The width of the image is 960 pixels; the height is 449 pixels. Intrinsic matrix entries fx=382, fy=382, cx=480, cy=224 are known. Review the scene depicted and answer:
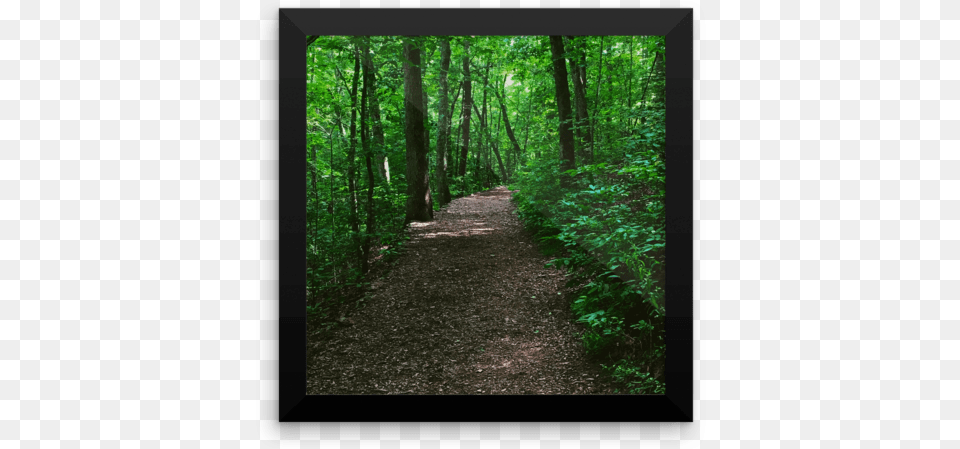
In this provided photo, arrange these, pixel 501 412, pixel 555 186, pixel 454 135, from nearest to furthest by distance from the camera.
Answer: pixel 501 412 → pixel 555 186 → pixel 454 135

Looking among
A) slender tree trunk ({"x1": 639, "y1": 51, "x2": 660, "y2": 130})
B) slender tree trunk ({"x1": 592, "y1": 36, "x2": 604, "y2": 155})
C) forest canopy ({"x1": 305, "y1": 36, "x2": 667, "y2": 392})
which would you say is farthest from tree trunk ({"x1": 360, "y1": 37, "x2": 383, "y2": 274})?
slender tree trunk ({"x1": 639, "y1": 51, "x2": 660, "y2": 130})

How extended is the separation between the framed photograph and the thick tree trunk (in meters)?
0.05

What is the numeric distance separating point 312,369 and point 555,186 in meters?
1.80

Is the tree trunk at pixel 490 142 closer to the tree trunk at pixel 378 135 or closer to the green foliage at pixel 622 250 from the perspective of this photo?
the green foliage at pixel 622 250

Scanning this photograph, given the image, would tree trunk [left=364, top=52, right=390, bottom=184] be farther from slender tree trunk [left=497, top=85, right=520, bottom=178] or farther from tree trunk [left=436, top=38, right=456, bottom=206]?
slender tree trunk [left=497, top=85, right=520, bottom=178]

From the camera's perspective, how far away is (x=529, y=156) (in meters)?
2.75

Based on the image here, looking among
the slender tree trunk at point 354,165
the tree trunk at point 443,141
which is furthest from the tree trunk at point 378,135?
the tree trunk at point 443,141

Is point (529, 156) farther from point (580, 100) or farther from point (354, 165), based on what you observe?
point (354, 165)

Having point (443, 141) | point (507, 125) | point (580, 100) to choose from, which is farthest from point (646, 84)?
point (443, 141)

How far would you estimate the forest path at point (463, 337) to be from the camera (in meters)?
2.00

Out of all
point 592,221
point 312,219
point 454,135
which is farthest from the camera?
point 454,135
